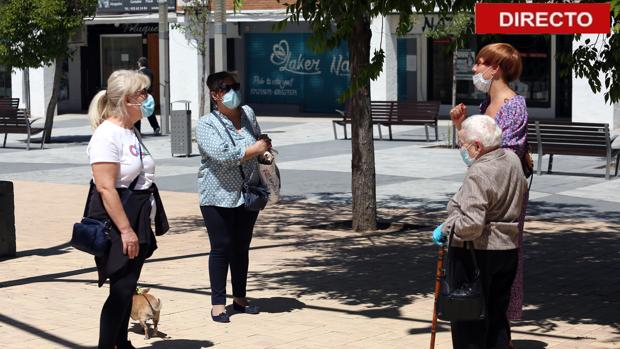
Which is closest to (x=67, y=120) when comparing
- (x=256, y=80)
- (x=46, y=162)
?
(x=256, y=80)

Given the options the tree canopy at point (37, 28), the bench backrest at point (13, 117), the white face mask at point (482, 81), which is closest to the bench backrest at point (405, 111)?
the tree canopy at point (37, 28)

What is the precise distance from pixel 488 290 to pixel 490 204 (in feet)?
1.64

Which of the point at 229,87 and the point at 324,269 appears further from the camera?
the point at 324,269

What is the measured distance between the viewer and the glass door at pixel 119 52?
36938mm

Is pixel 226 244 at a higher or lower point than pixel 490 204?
lower

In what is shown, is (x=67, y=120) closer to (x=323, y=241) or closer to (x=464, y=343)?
(x=323, y=241)

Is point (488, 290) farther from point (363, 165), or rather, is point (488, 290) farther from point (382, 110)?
point (382, 110)

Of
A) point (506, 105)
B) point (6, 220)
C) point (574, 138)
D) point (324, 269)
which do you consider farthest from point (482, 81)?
point (574, 138)

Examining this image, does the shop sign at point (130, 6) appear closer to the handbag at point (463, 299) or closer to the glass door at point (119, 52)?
the glass door at point (119, 52)

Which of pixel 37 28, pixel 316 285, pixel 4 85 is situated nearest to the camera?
pixel 316 285

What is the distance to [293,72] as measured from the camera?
34531mm

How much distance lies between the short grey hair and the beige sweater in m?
0.06

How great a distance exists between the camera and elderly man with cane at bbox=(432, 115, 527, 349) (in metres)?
6.38

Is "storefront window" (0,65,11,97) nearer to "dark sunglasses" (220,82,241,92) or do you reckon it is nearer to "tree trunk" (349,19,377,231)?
"tree trunk" (349,19,377,231)
